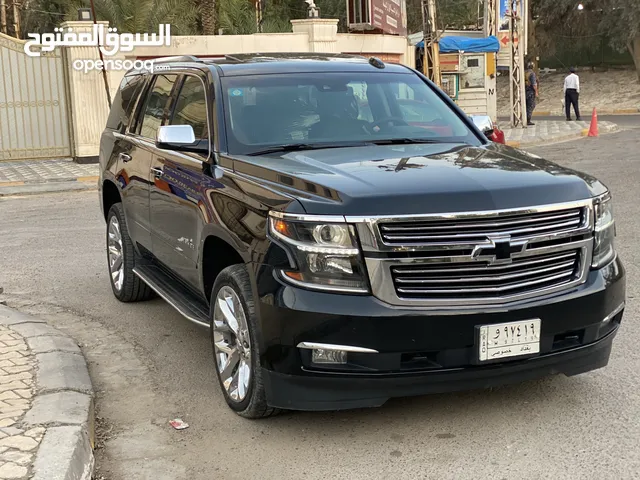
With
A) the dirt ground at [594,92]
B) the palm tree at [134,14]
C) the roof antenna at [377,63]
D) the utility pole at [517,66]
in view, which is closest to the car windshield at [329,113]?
the roof antenna at [377,63]

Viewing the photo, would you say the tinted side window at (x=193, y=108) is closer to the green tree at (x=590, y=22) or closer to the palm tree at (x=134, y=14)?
the palm tree at (x=134, y=14)

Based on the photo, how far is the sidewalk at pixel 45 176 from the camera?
15320 mm

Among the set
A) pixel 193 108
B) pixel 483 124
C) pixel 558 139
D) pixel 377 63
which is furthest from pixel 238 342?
pixel 558 139

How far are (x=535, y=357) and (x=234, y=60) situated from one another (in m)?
2.95

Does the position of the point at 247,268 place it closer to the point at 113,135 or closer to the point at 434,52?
the point at 113,135

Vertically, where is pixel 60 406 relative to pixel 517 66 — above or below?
below

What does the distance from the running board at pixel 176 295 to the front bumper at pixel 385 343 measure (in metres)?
1.07

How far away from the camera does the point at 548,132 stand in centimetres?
2403

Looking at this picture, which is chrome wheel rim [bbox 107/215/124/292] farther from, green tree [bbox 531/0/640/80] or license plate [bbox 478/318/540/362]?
green tree [bbox 531/0/640/80]

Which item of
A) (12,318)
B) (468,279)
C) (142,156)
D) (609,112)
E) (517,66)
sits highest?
(517,66)

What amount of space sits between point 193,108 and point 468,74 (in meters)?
22.5

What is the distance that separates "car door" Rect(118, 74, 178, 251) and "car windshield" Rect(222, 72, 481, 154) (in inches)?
37.7

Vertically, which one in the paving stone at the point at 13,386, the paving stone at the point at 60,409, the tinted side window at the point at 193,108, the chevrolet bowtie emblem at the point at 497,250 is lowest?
the paving stone at the point at 13,386

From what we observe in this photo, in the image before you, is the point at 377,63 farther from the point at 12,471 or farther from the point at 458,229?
the point at 12,471
